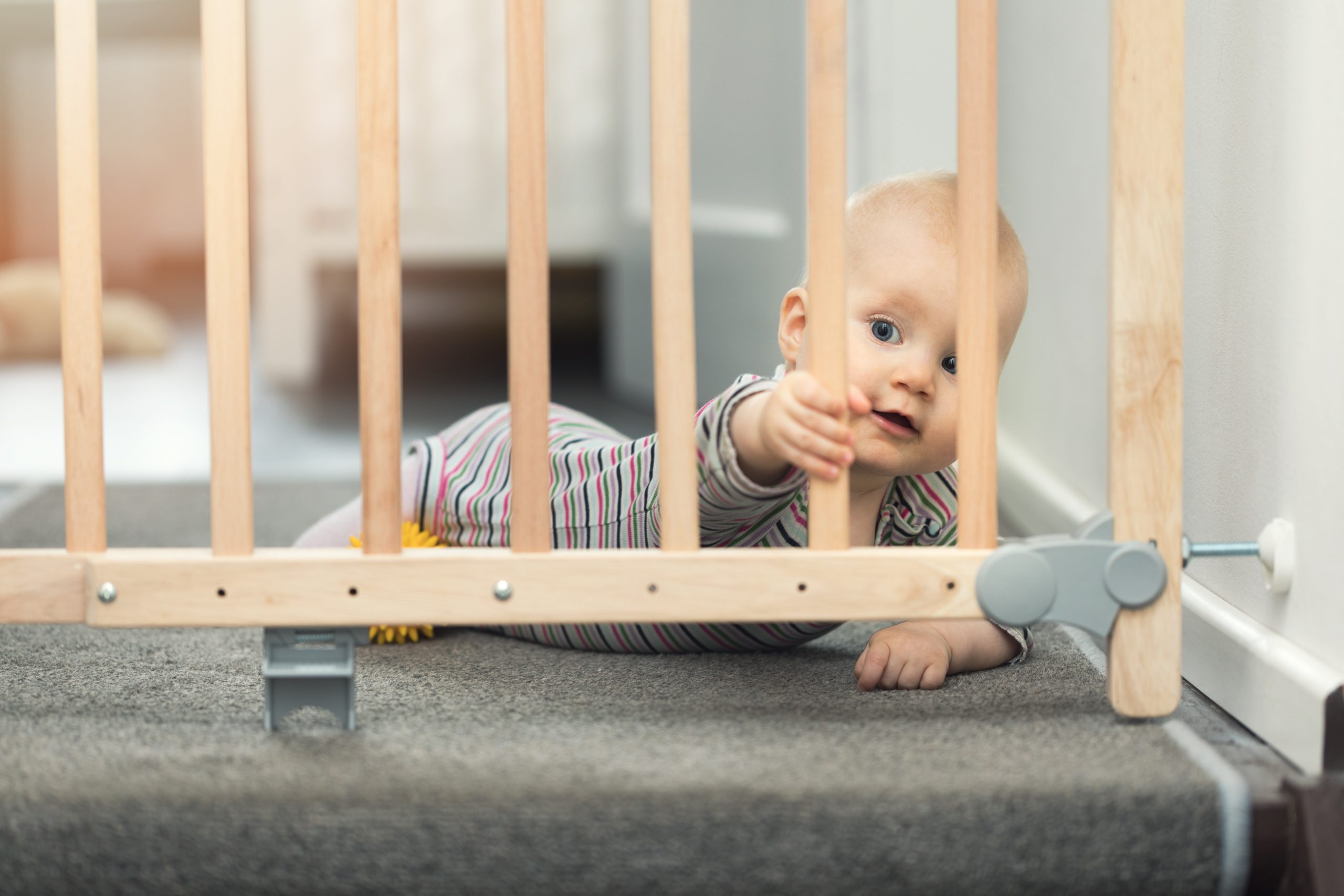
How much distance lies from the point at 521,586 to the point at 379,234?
0.60 ft

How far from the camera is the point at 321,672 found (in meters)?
0.63

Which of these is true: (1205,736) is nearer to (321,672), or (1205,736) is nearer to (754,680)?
(754,680)

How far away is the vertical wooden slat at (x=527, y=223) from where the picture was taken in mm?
600

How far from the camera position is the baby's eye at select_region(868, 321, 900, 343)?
2.42ft

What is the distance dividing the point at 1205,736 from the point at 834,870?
26 centimetres

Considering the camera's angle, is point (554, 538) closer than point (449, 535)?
Yes

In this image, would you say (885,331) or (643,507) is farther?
(643,507)

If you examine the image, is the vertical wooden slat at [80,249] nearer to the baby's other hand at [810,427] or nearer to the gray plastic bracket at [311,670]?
the gray plastic bracket at [311,670]

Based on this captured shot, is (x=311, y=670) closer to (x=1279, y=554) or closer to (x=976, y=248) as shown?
(x=976, y=248)

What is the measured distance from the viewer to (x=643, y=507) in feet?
2.77

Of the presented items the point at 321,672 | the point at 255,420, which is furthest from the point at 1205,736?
the point at 255,420

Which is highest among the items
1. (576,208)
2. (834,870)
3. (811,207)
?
(576,208)

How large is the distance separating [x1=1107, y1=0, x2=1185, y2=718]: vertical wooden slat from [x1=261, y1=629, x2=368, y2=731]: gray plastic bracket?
39cm

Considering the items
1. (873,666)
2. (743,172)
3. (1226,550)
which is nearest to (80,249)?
(873,666)
